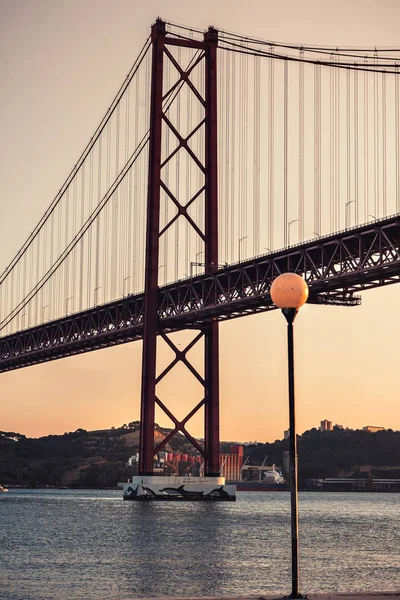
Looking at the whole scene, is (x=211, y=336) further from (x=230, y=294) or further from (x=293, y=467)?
(x=293, y=467)

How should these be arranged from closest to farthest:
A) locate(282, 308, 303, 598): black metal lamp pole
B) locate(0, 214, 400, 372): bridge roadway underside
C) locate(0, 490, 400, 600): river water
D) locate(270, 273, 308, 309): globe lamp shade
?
1. locate(282, 308, 303, 598): black metal lamp pole
2. locate(270, 273, 308, 309): globe lamp shade
3. locate(0, 490, 400, 600): river water
4. locate(0, 214, 400, 372): bridge roadway underside

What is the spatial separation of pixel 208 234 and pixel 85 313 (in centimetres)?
1034

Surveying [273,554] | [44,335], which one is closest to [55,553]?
[273,554]

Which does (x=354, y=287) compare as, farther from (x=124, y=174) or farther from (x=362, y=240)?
(x=124, y=174)

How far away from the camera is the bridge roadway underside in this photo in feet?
162

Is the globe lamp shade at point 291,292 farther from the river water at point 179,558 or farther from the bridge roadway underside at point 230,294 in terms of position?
the bridge roadway underside at point 230,294

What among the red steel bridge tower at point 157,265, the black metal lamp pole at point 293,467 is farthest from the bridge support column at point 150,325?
the black metal lamp pole at point 293,467

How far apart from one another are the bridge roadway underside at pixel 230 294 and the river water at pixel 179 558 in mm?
9611

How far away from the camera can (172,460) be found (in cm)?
17550

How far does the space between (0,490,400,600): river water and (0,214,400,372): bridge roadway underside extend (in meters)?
9.61

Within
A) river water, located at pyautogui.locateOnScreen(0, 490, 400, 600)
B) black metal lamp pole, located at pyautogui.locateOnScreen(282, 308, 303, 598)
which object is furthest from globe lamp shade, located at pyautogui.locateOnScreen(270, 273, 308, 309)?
river water, located at pyautogui.locateOnScreen(0, 490, 400, 600)

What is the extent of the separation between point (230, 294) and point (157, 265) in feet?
15.1

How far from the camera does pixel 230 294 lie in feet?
194

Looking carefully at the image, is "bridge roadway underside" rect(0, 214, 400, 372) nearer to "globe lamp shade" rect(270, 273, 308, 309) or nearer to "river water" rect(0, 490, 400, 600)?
"river water" rect(0, 490, 400, 600)
